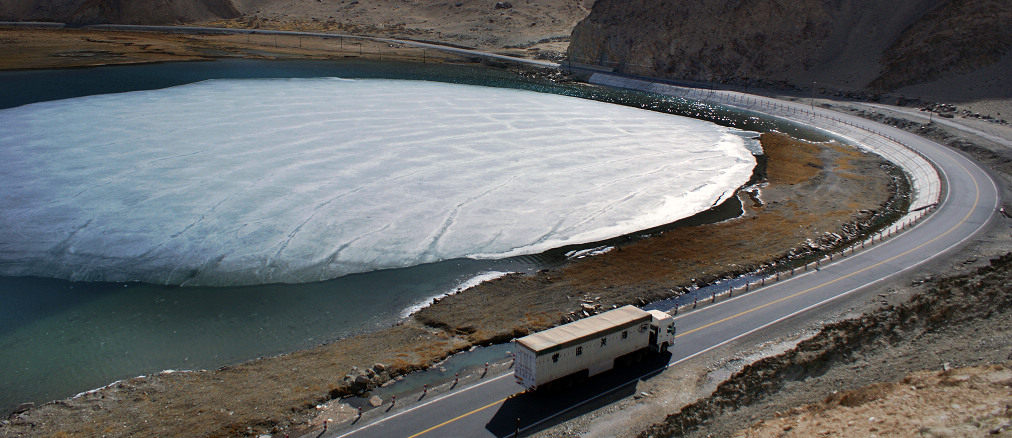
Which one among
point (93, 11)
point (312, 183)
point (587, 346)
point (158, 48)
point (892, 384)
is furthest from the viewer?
point (93, 11)

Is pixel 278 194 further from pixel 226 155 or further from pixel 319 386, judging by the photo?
pixel 319 386

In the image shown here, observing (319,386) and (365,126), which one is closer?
(319,386)

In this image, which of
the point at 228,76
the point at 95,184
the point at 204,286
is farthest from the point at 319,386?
the point at 228,76

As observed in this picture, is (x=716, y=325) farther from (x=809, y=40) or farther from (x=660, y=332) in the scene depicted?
(x=809, y=40)

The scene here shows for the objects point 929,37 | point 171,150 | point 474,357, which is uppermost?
point 929,37

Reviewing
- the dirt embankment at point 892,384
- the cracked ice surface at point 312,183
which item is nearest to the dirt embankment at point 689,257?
the cracked ice surface at point 312,183

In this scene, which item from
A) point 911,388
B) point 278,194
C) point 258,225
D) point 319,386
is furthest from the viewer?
point 278,194

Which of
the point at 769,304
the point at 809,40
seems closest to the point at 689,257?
the point at 769,304
